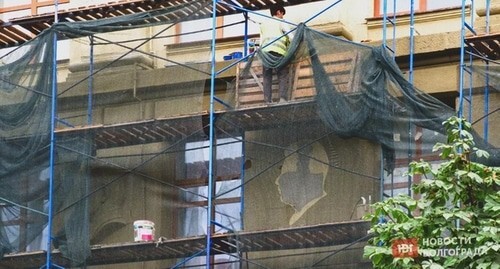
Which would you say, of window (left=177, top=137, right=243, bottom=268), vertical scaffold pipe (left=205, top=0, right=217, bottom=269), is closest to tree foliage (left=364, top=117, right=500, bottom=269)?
vertical scaffold pipe (left=205, top=0, right=217, bottom=269)

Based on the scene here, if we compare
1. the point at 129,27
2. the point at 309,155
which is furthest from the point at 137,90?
the point at 309,155

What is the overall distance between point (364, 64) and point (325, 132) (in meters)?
1.22

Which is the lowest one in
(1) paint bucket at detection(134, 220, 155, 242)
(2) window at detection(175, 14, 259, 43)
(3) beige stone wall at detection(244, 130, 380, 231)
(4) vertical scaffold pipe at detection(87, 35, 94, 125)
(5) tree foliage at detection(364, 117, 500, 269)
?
(5) tree foliage at detection(364, 117, 500, 269)

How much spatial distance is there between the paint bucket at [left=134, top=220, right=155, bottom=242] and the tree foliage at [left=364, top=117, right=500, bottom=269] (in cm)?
638

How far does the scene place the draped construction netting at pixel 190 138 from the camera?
3303 cm

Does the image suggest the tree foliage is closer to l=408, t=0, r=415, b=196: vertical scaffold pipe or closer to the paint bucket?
l=408, t=0, r=415, b=196: vertical scaffold pipe

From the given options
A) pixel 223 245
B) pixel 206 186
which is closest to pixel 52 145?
pixel 206 186

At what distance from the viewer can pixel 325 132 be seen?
33.4m

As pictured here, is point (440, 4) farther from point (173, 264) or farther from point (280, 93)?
point (173, 264)

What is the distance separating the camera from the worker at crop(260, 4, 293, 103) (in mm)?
33938

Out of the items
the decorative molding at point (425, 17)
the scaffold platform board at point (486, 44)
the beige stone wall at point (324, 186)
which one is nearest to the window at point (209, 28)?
the decorative molding at point (425, 17)

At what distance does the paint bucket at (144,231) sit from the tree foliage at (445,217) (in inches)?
251

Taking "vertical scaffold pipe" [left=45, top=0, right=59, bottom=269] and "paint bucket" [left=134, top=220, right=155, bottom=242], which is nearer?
"paint bucket" [left=134, top=220, right=155, bottom=242]

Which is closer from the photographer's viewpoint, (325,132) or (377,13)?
(325,132)
